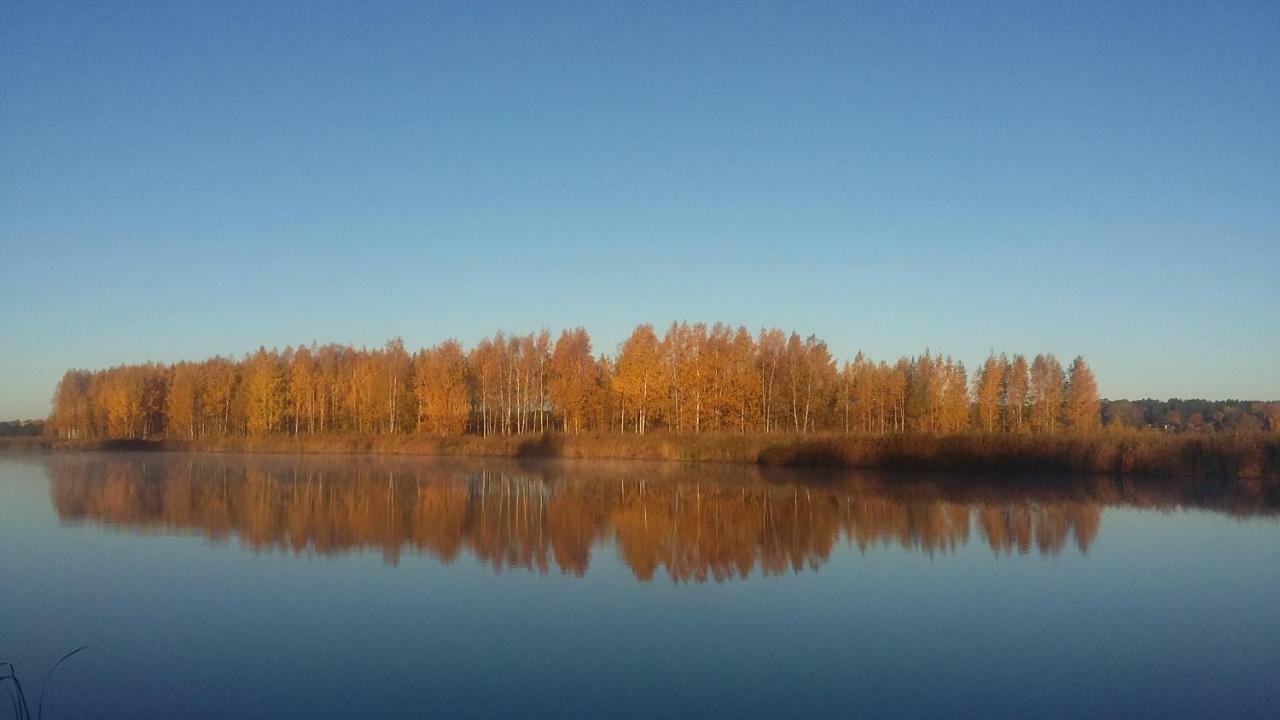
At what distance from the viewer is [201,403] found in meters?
66.9

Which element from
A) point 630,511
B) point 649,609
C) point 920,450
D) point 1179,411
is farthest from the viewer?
point 1179,411

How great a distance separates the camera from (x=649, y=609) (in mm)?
9773

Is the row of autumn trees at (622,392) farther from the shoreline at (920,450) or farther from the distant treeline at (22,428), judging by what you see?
the distant treeline at (22,428)

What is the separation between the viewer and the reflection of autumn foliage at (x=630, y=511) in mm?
14039

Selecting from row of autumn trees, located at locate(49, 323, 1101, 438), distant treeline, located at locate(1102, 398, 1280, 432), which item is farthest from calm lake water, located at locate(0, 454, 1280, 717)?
distant treeline, located at locate(1102, 398, 1280, 432)

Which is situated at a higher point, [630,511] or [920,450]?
[920,450]

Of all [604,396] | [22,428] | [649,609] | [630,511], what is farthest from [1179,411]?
[22,428]

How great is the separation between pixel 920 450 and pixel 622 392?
69.1 feet

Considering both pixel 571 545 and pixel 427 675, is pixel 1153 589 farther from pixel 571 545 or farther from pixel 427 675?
pixel 427 675

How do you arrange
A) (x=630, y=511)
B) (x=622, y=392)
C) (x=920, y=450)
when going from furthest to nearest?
1. (x=622, y=392)
2. (x=920, y=450)
3. (x=630, y=511)

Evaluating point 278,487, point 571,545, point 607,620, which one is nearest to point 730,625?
point 607,620

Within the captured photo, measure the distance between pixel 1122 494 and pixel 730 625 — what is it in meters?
18.6

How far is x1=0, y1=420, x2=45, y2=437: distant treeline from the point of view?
9050cm

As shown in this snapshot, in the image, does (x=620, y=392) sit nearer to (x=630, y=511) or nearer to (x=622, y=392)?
(x=622, y=392)
